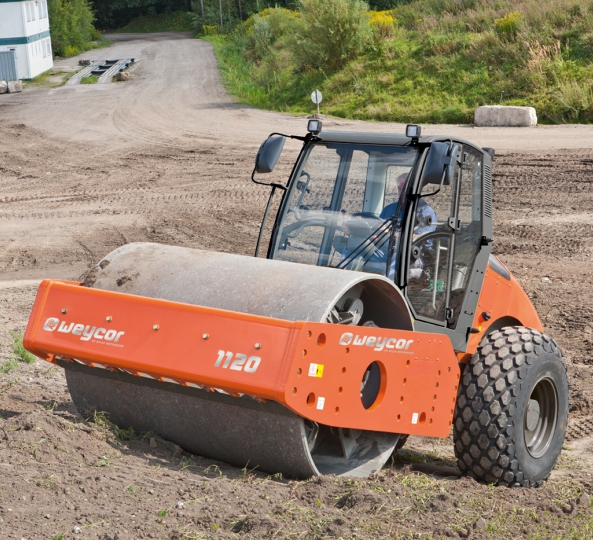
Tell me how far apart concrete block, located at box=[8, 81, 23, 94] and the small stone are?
30.6 m

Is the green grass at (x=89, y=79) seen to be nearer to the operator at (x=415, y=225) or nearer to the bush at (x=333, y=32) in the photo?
the bush at (x=333, y=32)

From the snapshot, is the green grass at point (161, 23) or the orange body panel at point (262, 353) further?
the green grass at point (161, 23)

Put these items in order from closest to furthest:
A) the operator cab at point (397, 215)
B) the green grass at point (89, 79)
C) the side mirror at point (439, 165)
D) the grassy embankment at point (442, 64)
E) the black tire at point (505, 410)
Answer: the side mirror at point (439, 165)
the black tire at point (505, 410)
the operator cab at point (397, 215)
the grassy embankment at point (442, 64)
the green grass at point (89, 79)

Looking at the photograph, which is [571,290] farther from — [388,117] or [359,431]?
[388,117]

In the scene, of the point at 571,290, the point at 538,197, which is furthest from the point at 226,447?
the point at 538,197

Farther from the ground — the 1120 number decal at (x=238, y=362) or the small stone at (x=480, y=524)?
the 1120 number decal at (x=238, y=362)

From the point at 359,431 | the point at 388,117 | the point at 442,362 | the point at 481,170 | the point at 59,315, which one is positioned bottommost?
the point at 388,117

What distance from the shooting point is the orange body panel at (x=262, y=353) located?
155 inches

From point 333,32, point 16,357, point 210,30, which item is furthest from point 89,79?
point 16,357

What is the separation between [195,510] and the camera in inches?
153

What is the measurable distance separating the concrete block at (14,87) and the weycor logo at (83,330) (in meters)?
28.9

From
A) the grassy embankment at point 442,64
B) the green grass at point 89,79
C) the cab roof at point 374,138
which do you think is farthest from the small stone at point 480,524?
the green grass at point 89,79

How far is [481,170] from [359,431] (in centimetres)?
213

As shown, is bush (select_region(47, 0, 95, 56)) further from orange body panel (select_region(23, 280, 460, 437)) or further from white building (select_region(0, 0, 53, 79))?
orange body panel (select_region(23, 280, 460, 437))
